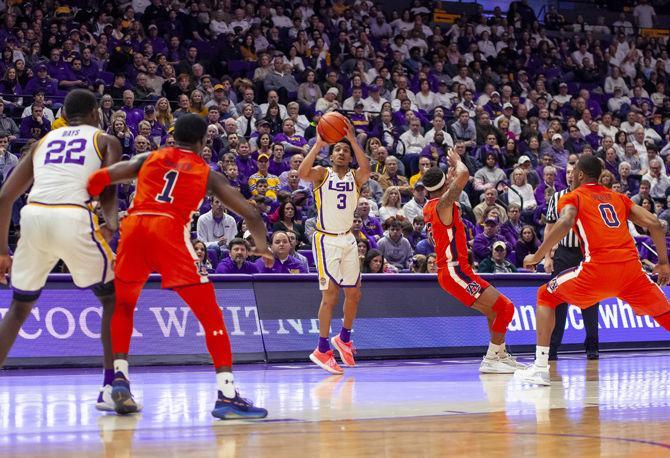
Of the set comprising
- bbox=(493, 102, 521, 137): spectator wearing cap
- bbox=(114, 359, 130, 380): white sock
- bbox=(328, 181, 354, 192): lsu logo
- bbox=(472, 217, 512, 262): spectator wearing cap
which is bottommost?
bbox=(114, 359, 130, 380): white sock

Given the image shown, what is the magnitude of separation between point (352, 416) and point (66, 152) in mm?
2624

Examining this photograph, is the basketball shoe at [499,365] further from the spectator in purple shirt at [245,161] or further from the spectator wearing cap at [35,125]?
the spectator wearing cap at [35,125]

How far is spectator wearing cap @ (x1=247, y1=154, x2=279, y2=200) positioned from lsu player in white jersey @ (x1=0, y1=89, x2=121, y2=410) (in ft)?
29.7

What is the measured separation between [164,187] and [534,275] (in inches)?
320

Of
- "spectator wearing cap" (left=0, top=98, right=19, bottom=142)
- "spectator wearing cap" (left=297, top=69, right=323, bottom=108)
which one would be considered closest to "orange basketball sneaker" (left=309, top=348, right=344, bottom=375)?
"spectator wearing cap" (left=0, top=98, right=19, bottom=142)

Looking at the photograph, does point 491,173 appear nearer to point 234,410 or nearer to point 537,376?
point 537,376

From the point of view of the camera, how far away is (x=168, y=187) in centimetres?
687

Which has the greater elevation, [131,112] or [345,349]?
[131,112]

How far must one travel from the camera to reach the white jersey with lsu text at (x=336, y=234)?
11156 mm

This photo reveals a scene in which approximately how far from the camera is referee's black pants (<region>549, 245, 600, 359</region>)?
40.5ft

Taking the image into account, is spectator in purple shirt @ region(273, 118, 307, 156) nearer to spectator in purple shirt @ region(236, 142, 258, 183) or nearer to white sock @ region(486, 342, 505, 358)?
spectator in purple shirt @ region(236, 142, 258, 183)

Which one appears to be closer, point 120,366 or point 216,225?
point 120,366

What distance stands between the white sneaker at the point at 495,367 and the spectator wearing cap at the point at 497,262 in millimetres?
4407

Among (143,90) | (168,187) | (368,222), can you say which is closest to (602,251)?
(168,187)
